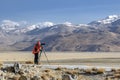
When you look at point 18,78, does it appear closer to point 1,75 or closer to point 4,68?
point 1,75

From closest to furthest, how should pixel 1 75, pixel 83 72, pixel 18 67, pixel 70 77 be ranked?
pixel 70 77 < pixel 1 75 < pixel 18 67 < pixel 83 72

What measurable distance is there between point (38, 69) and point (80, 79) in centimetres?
325

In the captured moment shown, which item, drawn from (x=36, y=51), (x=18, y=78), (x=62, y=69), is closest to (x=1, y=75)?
(x=18, y=78)

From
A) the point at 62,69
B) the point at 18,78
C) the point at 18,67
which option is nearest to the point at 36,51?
the point at 62,69

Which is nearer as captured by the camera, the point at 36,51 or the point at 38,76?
the point at 38,76

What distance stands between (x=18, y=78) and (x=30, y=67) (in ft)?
9.08

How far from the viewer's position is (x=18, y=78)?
1978 centimetres

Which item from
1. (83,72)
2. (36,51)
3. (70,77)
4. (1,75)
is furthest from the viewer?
(36,51)

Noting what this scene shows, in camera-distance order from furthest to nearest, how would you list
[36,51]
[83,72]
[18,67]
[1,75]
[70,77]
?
1. [36,51]
2. [83,72]
3. [18,67]
4. [1,75]
5. [70,77]

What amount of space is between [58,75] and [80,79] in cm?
155

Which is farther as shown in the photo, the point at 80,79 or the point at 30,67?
the point at 30,67

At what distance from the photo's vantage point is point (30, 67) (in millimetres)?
22500

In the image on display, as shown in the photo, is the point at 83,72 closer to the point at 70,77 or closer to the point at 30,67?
the point at 30,67

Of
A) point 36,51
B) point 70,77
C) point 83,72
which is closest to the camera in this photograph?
point 70,77
